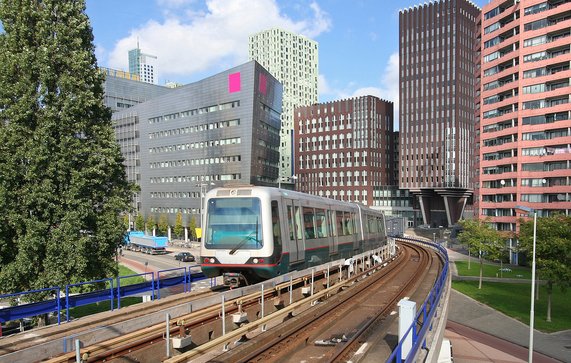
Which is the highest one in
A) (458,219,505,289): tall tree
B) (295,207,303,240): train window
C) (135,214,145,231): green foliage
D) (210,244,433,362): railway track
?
(295,207,303,240): train window

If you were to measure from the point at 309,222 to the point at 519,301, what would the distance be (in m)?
33.3

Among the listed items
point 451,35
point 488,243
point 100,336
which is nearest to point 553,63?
point 488,243

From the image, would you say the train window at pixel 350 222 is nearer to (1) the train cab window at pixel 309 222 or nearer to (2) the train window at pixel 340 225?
(2) the train window at pixel 340 225

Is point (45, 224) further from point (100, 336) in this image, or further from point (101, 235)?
point (100, 336)

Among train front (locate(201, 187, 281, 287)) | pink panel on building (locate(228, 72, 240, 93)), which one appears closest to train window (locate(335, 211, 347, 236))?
train front (locate(201, 187, 281, 287))

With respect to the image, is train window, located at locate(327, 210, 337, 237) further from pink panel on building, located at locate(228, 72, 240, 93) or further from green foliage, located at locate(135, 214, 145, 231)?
green foliage, located at locate(135, 214, 145, 231)

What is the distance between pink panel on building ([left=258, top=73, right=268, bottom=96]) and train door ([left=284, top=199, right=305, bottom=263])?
68316 millimetres

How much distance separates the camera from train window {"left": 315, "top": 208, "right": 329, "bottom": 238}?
65.3ft

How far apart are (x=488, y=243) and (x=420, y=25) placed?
298ft

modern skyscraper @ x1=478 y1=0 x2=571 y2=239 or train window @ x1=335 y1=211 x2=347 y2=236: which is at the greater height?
modern skyscraper @ x1=478 y1=0 x2=571 y2=239

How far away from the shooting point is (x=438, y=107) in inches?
4865

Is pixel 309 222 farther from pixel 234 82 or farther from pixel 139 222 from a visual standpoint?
pixel 139 222

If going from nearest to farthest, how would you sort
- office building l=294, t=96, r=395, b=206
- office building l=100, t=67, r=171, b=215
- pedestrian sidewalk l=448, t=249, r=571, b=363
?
pedestrian sidewalk l=448, t=249, r=571, b=363 < office building l=100, t=67, r=171, b=215 < office building l=294, t=96, r=395, b=206

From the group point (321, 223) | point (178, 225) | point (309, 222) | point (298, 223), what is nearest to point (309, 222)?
point (309, 222)
